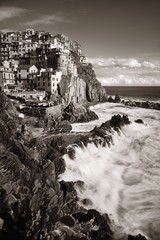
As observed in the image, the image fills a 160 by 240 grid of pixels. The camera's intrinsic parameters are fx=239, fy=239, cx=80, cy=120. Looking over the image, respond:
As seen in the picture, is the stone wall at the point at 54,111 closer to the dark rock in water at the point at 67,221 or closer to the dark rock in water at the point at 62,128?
the dark rock in water at the point at 62,128

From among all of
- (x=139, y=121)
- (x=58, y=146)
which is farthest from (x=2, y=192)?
(x=139, y=121)

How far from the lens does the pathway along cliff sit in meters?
15.5

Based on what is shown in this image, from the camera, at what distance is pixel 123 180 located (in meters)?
21.0

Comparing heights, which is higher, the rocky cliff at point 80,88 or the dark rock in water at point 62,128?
the rocky cliff at point 80,88

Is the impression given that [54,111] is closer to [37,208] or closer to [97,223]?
[97,223]

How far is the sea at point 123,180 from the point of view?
50.0 ft

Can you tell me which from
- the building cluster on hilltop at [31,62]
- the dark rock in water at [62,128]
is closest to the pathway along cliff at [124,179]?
the dark rock in water at [62,128]

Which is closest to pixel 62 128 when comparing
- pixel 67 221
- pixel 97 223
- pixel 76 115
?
pixel 76 115

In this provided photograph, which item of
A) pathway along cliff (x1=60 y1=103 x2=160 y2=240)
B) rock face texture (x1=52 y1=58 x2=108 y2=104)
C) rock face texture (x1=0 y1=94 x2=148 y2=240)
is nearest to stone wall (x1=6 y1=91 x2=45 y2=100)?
rock face texture (x1=52 y1=58 x2=108 y2=104)

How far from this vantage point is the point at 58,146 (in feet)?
82.7

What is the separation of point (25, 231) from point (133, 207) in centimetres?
993

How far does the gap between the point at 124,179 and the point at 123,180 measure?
0.20 m

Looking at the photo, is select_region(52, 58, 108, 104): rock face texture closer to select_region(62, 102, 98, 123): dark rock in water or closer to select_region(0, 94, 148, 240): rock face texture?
select_region(62, 102, 98, 123): dark rock in water

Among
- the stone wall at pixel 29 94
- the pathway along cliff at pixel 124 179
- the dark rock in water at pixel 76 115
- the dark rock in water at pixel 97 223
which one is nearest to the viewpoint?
the dark rock in water at pixel 97 223
